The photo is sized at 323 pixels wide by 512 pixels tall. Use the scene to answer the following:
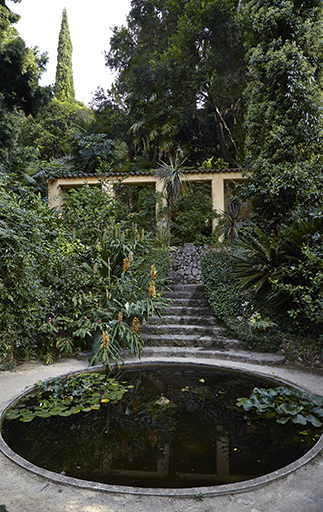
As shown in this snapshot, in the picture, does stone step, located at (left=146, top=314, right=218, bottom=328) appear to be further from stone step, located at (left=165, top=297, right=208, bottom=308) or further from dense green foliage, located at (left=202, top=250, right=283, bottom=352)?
stone step, located at (left=165, top=297, right=208, bottom=308)

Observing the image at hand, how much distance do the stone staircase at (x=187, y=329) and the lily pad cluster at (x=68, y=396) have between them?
162cm

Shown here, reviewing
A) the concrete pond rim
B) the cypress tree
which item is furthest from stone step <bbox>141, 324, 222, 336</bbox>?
the cypress tree

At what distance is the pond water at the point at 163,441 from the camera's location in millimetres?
2166

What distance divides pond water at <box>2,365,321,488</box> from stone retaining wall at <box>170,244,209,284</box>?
19.5ft

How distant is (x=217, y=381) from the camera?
13.0ft

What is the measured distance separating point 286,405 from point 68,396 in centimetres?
213

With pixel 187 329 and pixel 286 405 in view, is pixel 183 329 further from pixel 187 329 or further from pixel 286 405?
pixel 286 405

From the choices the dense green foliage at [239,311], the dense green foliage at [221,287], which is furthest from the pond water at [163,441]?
the dense green foliage at [221,287]

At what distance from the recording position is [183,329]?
5.67 metres

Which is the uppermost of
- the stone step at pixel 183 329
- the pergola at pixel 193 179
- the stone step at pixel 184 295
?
the pergola at pixel 193 179

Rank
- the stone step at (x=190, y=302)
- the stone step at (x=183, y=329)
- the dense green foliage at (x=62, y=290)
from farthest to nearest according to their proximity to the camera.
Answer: the stone step at (x=190, y=302) < the stone step at (x=183, y=329) < the dense green foliage at (x=62, y=290)

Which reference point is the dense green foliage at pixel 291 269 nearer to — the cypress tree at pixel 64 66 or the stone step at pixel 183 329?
the stone step at pixel 183 329

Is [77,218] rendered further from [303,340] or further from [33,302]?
[303,340]

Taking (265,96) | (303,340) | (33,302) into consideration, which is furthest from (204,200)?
(33,302)
